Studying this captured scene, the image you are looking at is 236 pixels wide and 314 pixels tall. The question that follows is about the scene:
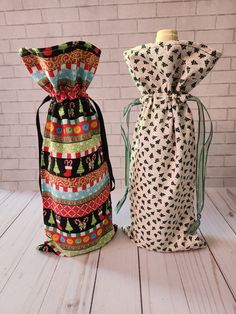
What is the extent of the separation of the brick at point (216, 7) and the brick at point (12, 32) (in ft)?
2.36

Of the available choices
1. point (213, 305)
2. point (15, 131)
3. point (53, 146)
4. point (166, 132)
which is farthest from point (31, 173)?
point (213, 305)

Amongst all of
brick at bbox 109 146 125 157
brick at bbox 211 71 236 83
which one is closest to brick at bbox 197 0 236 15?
brick at bbox 211 71 236 83

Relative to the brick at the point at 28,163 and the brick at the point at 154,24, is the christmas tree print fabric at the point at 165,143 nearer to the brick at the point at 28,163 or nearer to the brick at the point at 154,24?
the brick at the point at 154,24

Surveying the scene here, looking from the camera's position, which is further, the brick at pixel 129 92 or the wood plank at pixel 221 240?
the brick at pixel 129 92

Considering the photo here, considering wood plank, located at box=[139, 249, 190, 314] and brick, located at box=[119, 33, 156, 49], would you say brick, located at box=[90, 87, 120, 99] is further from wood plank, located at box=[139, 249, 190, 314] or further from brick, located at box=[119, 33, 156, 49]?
wood plank, located at box=[139, 249, 190, 314]

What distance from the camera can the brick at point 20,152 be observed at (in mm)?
1269

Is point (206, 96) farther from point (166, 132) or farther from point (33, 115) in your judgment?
point (33, 115)

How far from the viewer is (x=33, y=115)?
1.22 metres

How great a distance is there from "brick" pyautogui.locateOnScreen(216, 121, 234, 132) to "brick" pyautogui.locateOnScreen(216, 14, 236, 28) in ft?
1.25

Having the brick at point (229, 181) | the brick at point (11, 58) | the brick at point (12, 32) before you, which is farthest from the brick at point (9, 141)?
the brick at point (229, 181)

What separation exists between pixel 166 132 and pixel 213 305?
1.36 ft

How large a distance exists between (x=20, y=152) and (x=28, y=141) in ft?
0.23

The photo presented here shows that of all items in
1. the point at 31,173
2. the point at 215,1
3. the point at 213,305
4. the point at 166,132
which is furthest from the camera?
the point at 31,173

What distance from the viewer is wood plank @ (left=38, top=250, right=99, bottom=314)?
0.60 m
